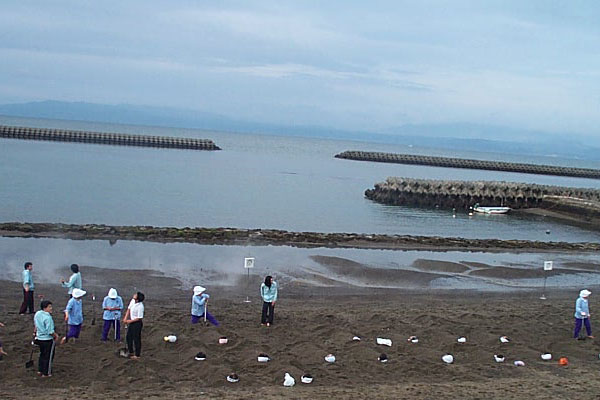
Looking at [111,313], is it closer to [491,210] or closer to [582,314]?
[582,314]

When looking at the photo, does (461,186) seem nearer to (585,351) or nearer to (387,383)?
(585,351)

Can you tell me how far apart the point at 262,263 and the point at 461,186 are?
1341 inches

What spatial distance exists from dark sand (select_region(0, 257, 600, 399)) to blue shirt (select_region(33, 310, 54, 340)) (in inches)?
26.3

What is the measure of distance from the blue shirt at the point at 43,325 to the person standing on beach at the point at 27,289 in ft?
13.0

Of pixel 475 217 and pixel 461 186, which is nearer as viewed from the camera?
pixel 475 217

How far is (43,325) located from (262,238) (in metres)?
19.6

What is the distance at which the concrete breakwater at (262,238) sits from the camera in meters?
27.9

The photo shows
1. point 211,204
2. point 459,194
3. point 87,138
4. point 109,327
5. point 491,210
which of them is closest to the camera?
point 109,327

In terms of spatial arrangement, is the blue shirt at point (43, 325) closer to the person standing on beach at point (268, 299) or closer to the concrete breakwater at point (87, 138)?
the person standing on beach at point (268, 299)

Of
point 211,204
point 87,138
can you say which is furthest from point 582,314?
point 87,138

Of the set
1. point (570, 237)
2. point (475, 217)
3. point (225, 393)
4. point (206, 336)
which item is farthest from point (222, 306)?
point (475, 217)

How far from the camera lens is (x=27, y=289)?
14336 mm

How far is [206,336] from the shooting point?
42.9 ft

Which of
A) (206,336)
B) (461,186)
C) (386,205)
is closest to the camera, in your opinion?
(206,336)
